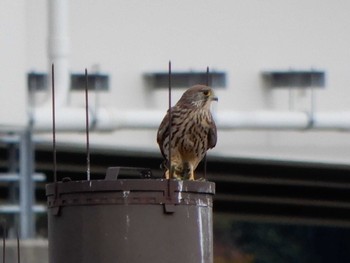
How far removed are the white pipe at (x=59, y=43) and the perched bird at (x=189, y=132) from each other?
6724 millimetres

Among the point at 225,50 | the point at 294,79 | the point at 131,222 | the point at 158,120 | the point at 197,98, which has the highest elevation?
the point at 225,50

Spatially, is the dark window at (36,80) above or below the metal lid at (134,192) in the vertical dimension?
above

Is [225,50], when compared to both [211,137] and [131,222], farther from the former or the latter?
[131,222]

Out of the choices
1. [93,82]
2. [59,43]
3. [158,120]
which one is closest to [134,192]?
A: [59,43]

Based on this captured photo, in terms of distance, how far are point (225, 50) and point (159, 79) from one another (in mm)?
944

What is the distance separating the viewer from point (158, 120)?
15.9m

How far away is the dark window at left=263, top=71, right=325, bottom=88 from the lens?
17.2m

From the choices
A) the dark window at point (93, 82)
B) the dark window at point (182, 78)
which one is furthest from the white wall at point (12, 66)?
the dark window at point (182, 78)

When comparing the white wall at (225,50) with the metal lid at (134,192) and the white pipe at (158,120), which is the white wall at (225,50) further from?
the metal lid at (134,192)

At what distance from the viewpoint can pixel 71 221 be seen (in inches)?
201

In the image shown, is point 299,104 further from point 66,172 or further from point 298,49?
point 66,172

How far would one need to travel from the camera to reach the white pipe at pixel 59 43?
1546 centimetres

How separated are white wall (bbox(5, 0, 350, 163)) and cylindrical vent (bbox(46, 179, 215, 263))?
1098cm

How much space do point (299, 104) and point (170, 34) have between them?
5.07 feet
